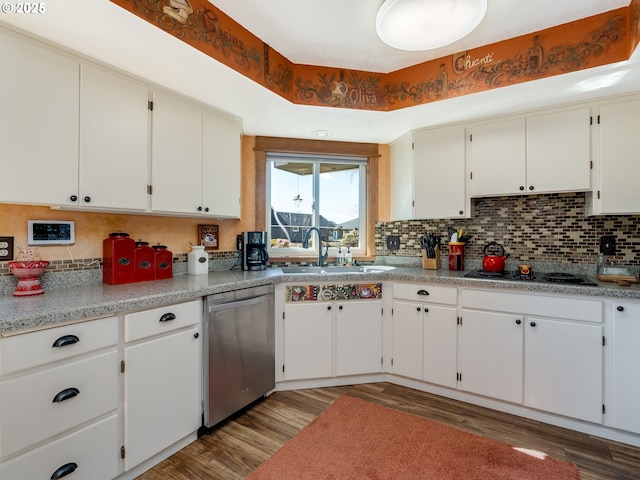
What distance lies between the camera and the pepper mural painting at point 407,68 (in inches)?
61.3

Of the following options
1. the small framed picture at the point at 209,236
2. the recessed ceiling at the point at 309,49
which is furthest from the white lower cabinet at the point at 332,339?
the recessed ceiling at the point at 309,49

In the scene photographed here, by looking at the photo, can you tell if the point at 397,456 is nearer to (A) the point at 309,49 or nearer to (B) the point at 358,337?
(B) the point at 358,337

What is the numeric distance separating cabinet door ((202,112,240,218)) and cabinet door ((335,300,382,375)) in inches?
48.2

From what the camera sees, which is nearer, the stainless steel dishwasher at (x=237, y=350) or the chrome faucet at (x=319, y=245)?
the stainless steel dishwasher at (x=237, y=350)

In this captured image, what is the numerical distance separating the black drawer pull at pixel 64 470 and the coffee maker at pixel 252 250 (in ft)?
5.20

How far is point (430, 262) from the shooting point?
2.79 meters

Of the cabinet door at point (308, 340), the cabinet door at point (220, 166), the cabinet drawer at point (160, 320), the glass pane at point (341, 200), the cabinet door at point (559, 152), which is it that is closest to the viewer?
the cabinet drawer at point (160, 320)

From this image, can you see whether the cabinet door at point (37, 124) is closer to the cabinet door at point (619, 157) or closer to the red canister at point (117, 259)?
the red canister at point (117, 259)


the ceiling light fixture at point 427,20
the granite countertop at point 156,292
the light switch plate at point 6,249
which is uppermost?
the ceiling light fixture at point 427,20

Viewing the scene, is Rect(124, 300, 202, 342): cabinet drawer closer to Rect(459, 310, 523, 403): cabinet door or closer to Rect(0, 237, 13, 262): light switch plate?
Rect(0, 237, 13, 262): light switch plate

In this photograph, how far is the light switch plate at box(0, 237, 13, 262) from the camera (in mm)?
1578

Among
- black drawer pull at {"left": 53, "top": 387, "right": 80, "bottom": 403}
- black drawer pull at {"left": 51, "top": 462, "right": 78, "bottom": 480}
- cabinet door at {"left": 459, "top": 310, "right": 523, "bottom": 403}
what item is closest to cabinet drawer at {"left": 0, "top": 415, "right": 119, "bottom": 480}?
black drawer pull at {"left": 51, "top": 462, "right": 78, "bottom": 480}

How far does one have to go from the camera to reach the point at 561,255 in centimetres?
242

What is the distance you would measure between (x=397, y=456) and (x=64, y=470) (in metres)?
1.58
